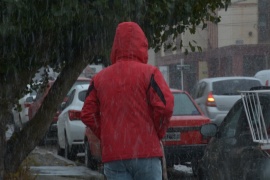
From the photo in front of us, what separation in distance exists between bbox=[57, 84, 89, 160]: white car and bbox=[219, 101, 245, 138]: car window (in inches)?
247

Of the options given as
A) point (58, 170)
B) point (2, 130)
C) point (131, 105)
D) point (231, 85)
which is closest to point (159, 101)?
point (131, 105)

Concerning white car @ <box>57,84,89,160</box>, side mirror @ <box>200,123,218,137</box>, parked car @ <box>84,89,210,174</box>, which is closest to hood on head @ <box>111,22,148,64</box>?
side mirror @ <box>200,123,218,137</box>

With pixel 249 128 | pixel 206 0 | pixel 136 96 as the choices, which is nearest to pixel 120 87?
pixel 136 96

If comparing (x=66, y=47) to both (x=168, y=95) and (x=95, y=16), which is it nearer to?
(x=95, y=16)

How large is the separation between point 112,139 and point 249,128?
7.11 feet

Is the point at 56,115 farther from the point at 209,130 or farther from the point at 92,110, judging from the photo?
the point at 92,110

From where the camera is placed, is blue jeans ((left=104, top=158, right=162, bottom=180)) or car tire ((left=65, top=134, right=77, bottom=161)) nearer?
blue jeans ((left=104, top=158, right=162, bottom=180))

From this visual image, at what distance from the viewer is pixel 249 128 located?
6.87m

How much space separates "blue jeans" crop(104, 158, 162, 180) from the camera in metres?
5.07

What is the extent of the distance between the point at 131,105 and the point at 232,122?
263 centimetres

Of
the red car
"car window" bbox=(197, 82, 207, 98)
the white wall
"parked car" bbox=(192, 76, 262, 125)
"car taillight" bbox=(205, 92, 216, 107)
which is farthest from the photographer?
the white wall

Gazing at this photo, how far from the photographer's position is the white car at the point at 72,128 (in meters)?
14.7

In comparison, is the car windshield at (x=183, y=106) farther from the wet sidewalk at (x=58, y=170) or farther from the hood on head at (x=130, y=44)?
the hood on head at (x=130, y=44)

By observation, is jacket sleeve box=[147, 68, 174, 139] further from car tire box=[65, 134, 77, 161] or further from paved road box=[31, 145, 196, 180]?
car tire box=[65, 134, 77, 161]
